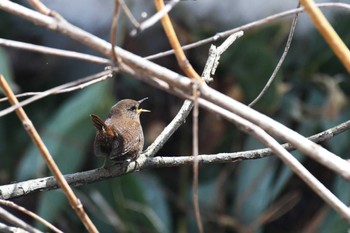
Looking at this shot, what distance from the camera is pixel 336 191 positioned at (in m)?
4.17

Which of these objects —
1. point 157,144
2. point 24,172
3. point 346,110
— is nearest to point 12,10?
point 157,144

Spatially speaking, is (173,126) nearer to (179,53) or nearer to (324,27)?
(179,53)

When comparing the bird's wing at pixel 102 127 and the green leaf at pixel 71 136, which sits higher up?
the green leaf at pixel 71 136

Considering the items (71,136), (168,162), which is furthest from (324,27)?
(71,136)

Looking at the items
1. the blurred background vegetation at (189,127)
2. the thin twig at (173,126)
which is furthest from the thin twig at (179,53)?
the blurred background vegetation at (189,127)

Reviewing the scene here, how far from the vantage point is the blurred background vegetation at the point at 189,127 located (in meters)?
4.28

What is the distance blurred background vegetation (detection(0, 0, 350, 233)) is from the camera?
14.0ft

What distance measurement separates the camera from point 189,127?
4.98 m

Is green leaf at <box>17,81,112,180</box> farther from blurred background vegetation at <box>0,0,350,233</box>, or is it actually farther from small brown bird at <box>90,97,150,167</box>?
small brown bird at <box>90,97,150,167</box>

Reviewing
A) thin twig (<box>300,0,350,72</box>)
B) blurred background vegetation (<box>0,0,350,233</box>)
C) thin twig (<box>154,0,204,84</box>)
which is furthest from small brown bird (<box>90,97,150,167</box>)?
blurred background vegetation (<box>0,0,350,233</box>)

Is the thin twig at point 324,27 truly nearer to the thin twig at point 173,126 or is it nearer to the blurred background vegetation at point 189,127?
the thin twig at point 173,126

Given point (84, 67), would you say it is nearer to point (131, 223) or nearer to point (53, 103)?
point (53, 103)

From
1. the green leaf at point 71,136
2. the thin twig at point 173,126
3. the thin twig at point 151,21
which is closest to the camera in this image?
the thin twig at point 151,21

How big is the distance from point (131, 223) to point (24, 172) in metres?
0.66
